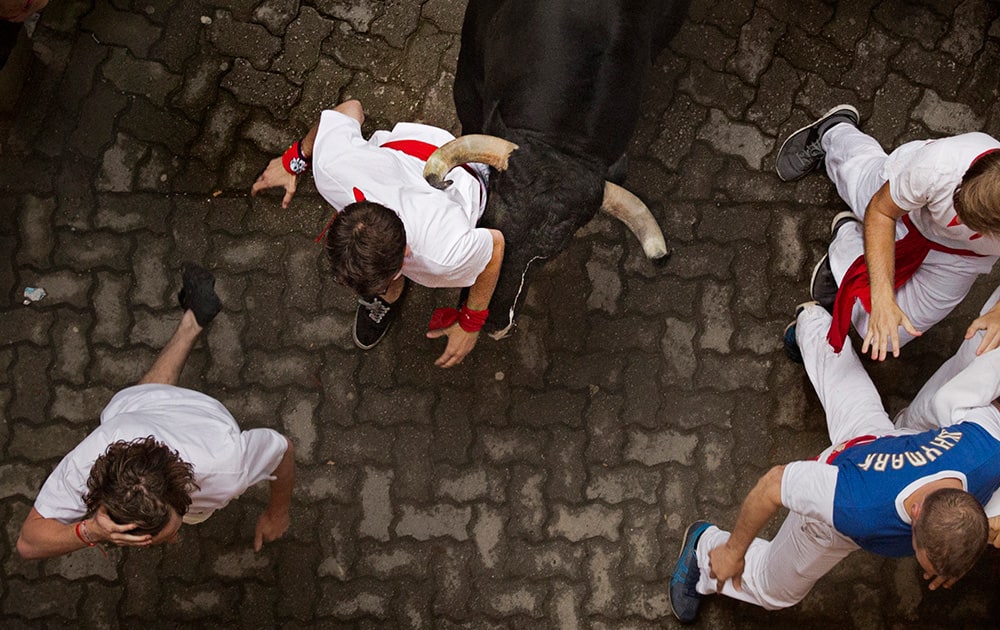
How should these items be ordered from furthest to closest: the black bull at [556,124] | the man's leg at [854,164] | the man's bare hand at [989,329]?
the man's leg at [854,164]
the man's bare hand at [989,329]
the black bull at [556,124]

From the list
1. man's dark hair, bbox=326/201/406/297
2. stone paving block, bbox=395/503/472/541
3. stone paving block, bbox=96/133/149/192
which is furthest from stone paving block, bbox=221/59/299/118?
stone paving block, bbox=395/503/472/541

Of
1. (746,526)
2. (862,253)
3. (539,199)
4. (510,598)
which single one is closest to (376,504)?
(510,598)

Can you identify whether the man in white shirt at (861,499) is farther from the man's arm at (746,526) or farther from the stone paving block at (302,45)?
the stone paving block at (302,45)

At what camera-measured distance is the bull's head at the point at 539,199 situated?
3156 mm

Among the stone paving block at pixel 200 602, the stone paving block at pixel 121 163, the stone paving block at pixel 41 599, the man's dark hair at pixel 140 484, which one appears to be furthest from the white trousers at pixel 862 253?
the stone paving block at pixel 41 599

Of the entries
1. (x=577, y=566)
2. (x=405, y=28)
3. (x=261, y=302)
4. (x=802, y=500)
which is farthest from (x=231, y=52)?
(x=802, y=500)

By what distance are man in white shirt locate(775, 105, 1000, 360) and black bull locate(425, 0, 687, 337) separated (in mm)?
1175

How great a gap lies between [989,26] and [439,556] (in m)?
4.61

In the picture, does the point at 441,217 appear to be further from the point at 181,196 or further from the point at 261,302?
the point at 181,196

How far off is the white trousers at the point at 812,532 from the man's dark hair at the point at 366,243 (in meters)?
2.11

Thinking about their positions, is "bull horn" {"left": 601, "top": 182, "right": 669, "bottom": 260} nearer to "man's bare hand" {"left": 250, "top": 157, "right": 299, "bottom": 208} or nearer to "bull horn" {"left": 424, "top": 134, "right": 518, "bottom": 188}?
"bull horn" {"left": 424, "top": 134, "right": 518, "bottom": 188}

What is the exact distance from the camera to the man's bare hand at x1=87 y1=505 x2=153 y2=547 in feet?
9.89

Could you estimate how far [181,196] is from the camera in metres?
4.66

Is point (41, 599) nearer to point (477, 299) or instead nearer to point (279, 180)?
point (279, 180)
